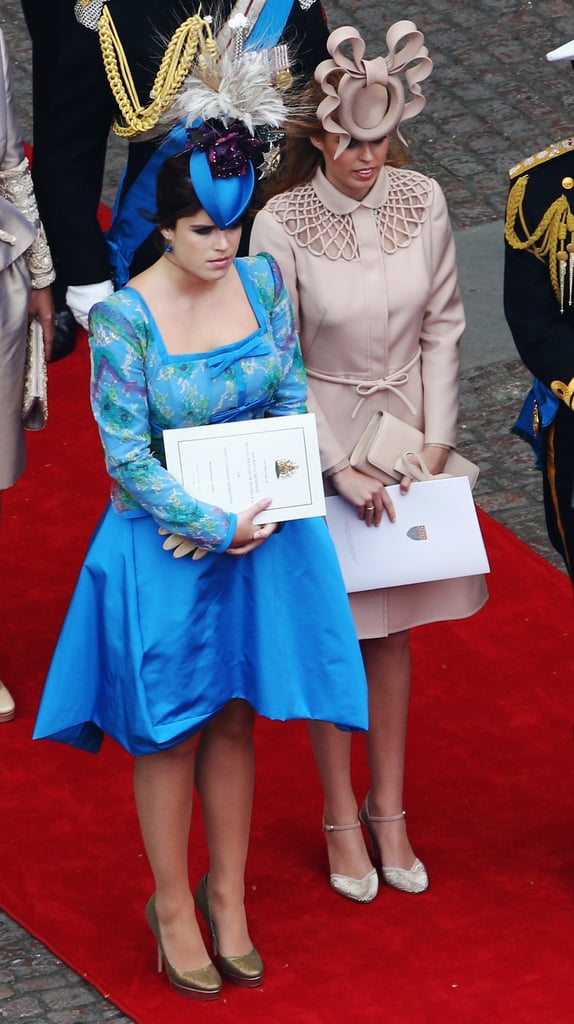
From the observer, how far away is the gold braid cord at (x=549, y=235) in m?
3.91

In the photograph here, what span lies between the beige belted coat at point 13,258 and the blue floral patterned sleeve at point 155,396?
101 centimetres

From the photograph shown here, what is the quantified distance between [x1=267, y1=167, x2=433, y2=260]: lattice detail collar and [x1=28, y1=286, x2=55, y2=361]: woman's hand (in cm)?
93

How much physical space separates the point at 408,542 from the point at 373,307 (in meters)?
0.54

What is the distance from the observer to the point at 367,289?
13.2ft

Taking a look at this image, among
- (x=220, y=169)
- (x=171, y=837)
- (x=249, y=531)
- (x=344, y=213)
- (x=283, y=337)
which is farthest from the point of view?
(x=344, y=213)

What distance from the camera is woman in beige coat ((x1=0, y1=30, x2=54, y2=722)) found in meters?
4.54

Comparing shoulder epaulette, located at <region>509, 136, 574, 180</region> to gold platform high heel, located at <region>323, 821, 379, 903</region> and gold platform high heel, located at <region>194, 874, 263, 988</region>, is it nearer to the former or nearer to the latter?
gold platform high heel, located at <region>323, 821, 379, 903</region>

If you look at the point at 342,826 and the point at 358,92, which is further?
the point at 342,826

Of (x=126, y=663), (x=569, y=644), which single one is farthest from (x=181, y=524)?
(x=569, y=644)

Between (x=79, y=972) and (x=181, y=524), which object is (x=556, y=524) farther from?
(x=79, y=972)

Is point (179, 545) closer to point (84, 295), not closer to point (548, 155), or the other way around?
point (548, 155)

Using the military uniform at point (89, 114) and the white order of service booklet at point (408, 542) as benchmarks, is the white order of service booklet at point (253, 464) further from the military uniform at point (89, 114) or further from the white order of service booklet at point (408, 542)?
the military uniform at point (89, 114)

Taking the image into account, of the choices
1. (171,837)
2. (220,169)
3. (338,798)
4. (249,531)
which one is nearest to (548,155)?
(220,169)

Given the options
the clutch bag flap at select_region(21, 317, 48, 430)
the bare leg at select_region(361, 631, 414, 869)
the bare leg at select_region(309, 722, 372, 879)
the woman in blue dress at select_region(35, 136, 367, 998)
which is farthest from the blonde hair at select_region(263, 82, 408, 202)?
the bare leg at select_region(309, 722, 372, 879)
